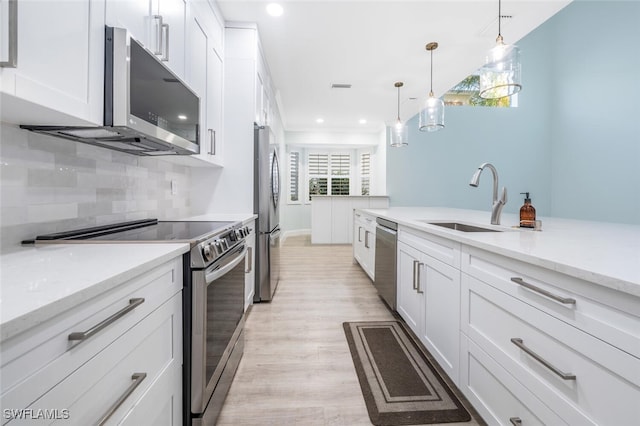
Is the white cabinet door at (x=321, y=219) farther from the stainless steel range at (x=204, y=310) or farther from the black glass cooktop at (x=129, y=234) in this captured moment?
the stainless steel range at (x=204, y=310)

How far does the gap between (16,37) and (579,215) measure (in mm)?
6204

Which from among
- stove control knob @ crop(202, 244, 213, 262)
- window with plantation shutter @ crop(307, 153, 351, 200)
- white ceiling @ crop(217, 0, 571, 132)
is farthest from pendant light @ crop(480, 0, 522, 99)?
window with plantation shutter @ crop(307, 153, 351, 200)

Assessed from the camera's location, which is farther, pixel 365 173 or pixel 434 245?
pixel 365 173

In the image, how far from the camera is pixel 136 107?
110 centimetres

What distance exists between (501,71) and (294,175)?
583 cm

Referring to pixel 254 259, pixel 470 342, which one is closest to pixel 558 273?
pixel 470 342

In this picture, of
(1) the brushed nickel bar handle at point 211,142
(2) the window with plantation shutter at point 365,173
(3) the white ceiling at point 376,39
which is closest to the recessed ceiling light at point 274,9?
(3) the white ceiling at point 376,39

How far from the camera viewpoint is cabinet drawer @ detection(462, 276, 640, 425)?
66 cm

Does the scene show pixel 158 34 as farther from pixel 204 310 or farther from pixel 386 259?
pixel 386 259

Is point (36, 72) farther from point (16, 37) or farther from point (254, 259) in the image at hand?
point (254, 259)

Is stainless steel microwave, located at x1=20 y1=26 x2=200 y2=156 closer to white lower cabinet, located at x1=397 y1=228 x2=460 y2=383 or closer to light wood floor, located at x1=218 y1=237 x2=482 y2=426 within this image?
light wood floor, located at x1=218 y1=237 x2=482 y2=426

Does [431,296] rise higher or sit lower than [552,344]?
lower

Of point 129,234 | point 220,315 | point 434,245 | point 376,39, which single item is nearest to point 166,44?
point 129,234

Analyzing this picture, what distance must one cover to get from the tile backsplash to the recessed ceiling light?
1.74m
